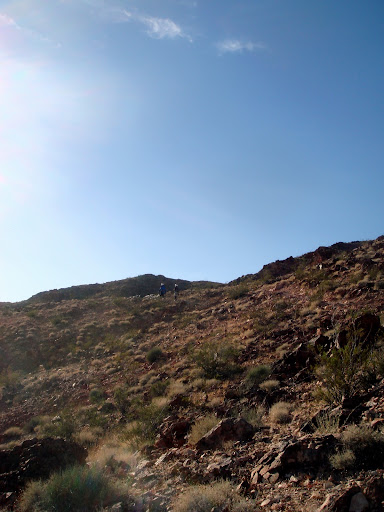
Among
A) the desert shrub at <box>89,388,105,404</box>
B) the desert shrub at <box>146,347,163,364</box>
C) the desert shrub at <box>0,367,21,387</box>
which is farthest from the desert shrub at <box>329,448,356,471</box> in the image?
the desert shrub at <box>0,367,21,387</box>

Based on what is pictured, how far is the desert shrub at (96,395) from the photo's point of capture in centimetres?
1539

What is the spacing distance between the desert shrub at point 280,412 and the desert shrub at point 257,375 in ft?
8.42

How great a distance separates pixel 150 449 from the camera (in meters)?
8.81

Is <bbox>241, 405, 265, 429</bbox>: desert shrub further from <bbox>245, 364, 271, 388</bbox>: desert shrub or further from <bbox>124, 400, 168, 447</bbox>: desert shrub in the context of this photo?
<bbox>124, 400, 168, 447</bbox>: desert shrub

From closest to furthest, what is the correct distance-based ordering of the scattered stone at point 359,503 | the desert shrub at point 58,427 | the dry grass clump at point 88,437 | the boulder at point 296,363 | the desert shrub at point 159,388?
the scattered stone at point 359,503 < the dry grass clump at point 88,437 < the boulder at point 296,363 < the desert shrub at point 58,427 < the desert shrub at point 159,388

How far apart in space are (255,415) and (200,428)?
1.29m

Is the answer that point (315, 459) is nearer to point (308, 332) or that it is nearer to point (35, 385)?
point (308, 332)

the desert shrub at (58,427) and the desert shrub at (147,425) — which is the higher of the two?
the desert shrub at (147,425)

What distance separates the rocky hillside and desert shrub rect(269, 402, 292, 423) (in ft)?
0.14

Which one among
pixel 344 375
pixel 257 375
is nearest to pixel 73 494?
pixel 344 375

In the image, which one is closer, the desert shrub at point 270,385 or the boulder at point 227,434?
the boulder at point 227,434

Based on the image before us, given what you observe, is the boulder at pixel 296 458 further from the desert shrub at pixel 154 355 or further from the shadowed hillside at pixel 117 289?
the shadowed hillside at pixel 117 289

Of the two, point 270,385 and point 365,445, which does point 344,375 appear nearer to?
point 270,385

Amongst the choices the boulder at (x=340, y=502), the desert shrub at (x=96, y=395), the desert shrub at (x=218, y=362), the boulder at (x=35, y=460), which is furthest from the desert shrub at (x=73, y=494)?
the desert shrub at (x=96, y=395)
